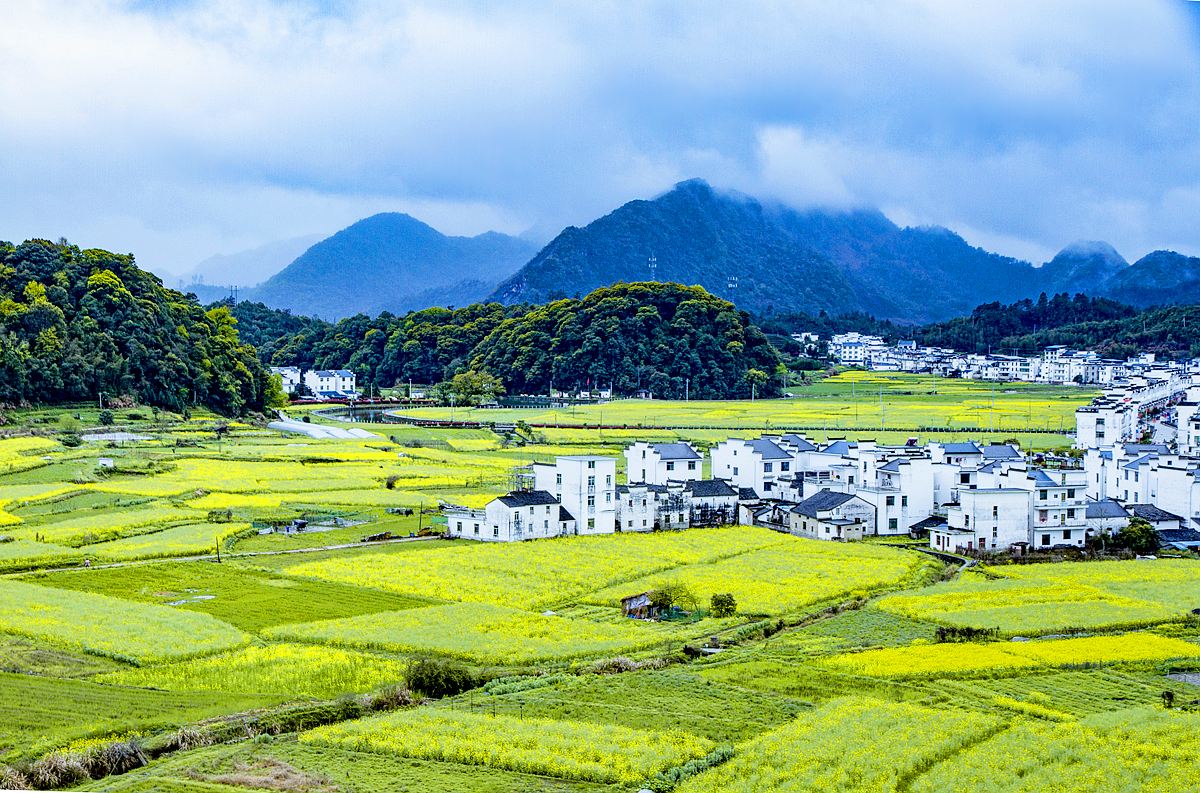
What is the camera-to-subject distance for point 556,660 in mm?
16547

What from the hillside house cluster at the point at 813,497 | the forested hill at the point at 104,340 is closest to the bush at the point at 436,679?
the hillside house cluster at the point at 813,497

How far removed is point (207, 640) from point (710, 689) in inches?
317

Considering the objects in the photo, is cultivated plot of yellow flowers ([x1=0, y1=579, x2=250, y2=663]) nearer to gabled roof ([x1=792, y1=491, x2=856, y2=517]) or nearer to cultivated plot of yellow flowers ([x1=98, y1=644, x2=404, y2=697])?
cultivated plot of yellow flowers ([x1=98, y1=644, x2=404, y2=697])

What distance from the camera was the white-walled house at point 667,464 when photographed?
36.0m

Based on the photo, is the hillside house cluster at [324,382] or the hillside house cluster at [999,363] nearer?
the hillside house cluster at [999,363]

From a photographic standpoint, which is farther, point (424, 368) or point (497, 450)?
point (424, 368)

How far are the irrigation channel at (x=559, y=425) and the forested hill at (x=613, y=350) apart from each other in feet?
46.3

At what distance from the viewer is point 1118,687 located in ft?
50.6

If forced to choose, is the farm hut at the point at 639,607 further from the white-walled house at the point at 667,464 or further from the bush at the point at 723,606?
the white-walled house at the point at 667,464

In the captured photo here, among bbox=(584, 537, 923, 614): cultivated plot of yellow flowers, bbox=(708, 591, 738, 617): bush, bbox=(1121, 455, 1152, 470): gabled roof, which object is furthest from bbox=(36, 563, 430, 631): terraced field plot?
bbox=(1121, 455, 1152, 470): gabled roof

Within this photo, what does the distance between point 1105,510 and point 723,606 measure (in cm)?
1490

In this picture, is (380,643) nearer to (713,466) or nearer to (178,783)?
(178,783)

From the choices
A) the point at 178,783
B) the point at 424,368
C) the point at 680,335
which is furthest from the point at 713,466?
the point at 424,368

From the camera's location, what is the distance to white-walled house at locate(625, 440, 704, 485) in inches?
1417
